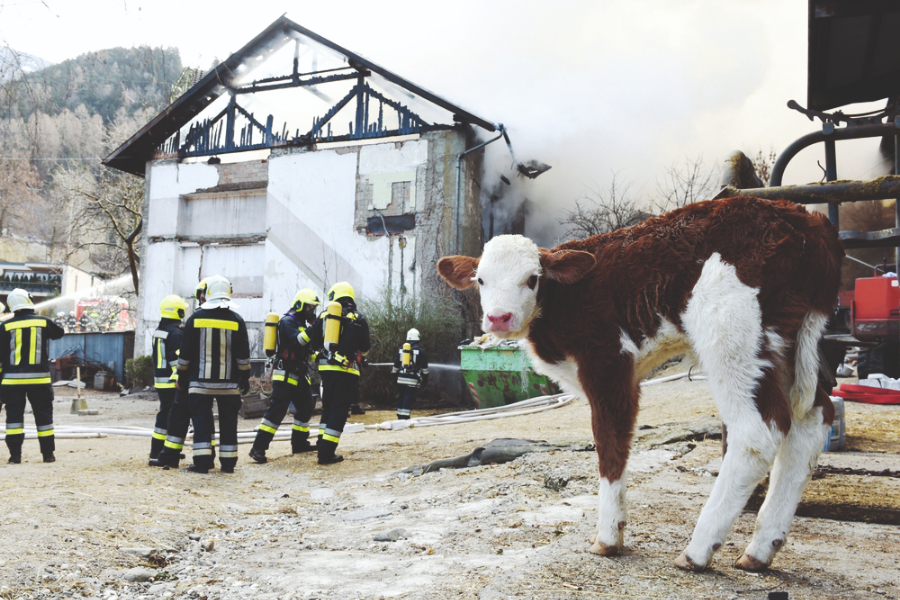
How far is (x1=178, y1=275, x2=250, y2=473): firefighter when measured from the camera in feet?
25.4

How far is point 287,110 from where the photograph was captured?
71.2ft

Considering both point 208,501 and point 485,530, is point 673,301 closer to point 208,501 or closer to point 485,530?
point 485,530

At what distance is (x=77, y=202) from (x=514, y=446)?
3083 cm

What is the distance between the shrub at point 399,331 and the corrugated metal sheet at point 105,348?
11377mm

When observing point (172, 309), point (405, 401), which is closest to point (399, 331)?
point (405, 401)

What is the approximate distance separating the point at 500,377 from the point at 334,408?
7229 mm

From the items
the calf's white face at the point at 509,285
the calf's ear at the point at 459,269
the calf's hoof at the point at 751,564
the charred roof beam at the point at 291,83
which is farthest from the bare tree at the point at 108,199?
the calf's hoof at the point at 751,564

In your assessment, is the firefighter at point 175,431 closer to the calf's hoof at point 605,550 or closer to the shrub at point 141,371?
the calf's hoof at point 605,550

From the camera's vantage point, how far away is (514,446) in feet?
23.9

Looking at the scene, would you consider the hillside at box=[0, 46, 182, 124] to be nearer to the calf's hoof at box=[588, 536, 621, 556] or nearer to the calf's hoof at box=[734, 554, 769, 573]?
the calf's hoof at box=[588, 536, 621, 556]

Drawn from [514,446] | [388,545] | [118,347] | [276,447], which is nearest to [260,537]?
[388,545]

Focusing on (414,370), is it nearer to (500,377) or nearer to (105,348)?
(500,377)

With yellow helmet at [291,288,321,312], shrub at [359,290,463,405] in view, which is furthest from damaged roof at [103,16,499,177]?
yellow helmet at [291,288,321,312]

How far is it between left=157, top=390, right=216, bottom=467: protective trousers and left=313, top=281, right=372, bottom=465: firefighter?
4.91 feet
